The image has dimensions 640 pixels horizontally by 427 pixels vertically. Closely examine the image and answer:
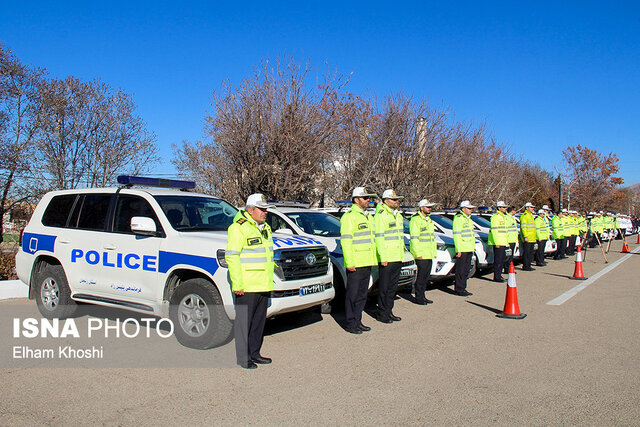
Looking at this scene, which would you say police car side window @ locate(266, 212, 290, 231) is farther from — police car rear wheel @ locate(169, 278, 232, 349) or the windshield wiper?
police car rear wheel @ locate(169, 278, 232, 349)

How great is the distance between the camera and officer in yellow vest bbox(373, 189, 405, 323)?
735 centimetres

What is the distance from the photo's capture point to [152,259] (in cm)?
620

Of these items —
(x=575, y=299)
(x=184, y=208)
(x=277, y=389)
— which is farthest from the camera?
(x=575, y=299)

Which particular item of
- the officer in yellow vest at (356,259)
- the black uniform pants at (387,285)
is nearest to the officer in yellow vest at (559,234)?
the black uniform pants at (387,285)

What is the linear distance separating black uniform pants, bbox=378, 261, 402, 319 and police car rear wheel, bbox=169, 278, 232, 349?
262cm

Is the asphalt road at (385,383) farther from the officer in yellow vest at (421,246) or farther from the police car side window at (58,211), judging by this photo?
the police car side window at (58,211)

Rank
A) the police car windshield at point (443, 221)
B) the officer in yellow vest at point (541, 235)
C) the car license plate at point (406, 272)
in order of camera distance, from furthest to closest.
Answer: the officer in yellow vest at point (541, 235) < the police car windshield at point (443, 221) < the car license plate at point (406, 272)

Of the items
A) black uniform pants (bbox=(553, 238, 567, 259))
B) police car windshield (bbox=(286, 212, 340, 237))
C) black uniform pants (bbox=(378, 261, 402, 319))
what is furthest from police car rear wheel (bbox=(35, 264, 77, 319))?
black uniform pants (bbox=(553, 238, 567, 259))

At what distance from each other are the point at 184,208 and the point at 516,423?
15.7ft

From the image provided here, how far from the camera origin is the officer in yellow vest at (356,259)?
270 inches

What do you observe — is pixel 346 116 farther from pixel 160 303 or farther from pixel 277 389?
pixel 277 389

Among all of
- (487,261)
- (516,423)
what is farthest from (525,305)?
(516,423)

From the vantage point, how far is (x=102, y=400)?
446 cm

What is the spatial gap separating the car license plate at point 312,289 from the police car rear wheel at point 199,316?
38.7 inches
